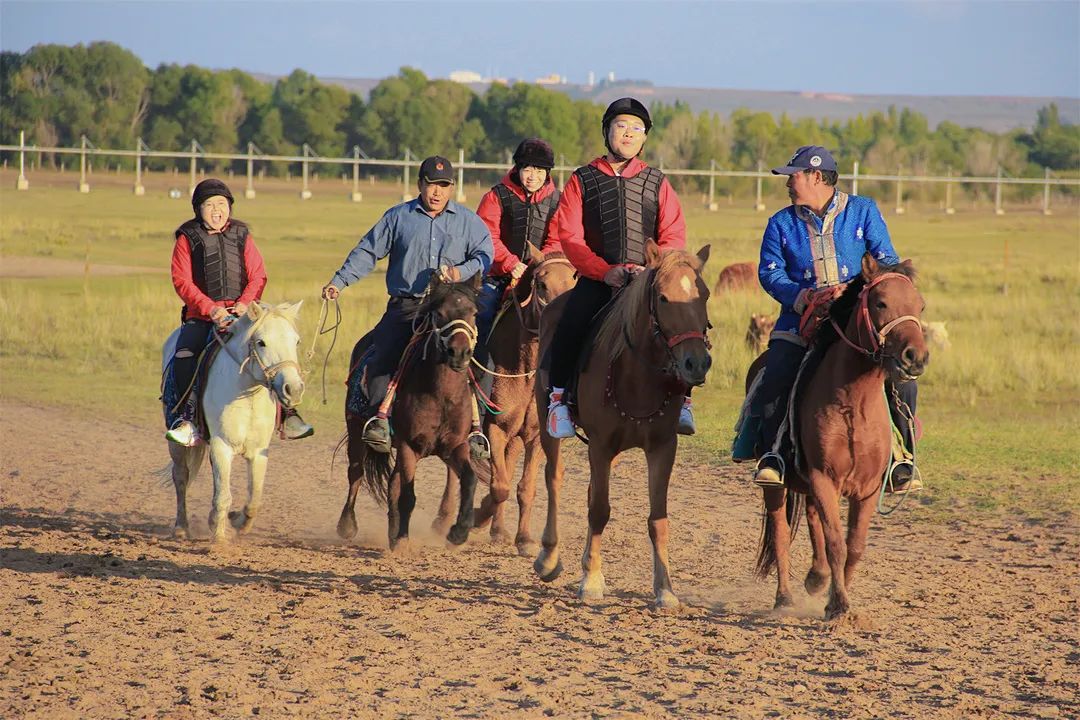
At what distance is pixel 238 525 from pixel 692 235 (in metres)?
39.1

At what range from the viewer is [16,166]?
7425 cm

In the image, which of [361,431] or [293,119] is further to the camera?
[293,119]

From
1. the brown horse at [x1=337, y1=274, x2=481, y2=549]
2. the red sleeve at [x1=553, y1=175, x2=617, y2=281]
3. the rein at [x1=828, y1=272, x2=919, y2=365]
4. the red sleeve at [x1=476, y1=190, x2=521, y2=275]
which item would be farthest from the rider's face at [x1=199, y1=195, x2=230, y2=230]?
the rein at [x1=828, y1=272, x2=919, y2=365]

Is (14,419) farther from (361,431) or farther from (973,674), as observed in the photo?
(973,674)

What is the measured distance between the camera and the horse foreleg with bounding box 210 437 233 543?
8844 millimetres

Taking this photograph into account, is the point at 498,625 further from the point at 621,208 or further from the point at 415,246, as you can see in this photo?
the point at 415,246

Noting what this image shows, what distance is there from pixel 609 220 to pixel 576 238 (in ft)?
0.71

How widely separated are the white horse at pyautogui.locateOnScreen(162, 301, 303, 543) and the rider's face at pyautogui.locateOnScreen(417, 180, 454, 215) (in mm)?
1104

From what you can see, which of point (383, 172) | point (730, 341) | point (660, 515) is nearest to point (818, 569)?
point (660, 515)

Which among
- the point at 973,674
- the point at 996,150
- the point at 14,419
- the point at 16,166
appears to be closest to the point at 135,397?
the point at 14,419

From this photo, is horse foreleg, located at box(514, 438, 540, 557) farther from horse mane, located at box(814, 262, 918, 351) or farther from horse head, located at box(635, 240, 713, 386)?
horse mane, located at box(814, 262, 918, 351)

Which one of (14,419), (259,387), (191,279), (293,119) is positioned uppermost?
(293,119)

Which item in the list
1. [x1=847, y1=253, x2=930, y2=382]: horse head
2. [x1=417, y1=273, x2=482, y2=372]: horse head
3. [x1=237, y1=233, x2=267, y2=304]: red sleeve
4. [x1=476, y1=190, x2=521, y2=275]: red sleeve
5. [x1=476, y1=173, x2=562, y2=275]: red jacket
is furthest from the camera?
[x1=476, y1=173, x2=562, y2=275]: red jacket

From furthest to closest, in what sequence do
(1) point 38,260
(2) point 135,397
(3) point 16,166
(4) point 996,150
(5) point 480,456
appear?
(4) point 996,150 → (3) point 16,166 → (1) point 38,260 → (2) point 135,397 → (5) point 480,456
